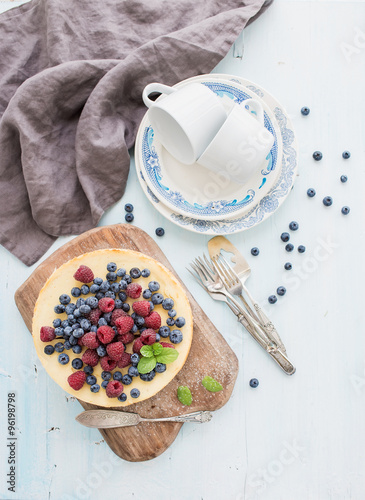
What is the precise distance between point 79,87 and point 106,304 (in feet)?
2.48

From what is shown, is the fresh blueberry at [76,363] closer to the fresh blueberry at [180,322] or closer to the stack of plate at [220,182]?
the fresh blueberry at [180,322]

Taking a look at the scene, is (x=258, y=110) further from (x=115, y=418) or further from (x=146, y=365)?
(x=115, y=418)

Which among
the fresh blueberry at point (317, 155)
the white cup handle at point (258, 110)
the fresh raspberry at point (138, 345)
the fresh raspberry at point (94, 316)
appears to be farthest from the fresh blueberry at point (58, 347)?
the fresh blueberry at point (317, 155)

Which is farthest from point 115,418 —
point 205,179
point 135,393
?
point 205,179

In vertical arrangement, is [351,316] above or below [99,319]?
above

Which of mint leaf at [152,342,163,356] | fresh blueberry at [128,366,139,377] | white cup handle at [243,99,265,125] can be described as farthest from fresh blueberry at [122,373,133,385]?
white cup handle at [243,99,265,125]

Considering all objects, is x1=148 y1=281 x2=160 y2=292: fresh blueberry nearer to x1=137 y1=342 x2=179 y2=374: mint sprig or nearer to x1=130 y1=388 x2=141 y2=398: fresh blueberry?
x1=137 y1=342 x2=179 y2=374: mint sprig

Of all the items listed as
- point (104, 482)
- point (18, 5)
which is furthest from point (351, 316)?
point (18, 5)

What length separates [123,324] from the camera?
134cm

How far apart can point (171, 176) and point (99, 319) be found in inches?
20.8

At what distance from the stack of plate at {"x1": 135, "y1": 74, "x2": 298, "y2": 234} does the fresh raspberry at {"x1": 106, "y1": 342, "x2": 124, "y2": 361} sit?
0.44 m

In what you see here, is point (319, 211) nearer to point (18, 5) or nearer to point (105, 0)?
point (105, 0)

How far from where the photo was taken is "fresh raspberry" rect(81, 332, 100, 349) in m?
1.34

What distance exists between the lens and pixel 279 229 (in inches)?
62.9
